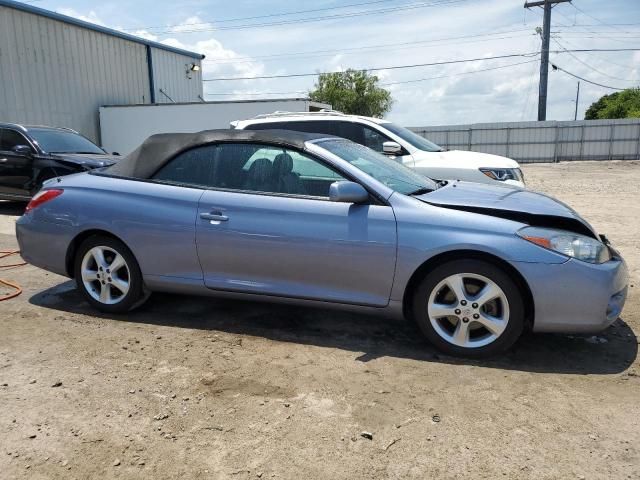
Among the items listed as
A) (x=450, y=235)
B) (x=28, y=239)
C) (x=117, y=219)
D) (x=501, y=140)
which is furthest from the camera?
(x=501, y=140)

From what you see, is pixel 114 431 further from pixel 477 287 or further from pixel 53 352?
pixel 477 287

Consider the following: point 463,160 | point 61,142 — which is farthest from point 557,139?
point 61,142

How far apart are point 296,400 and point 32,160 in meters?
8.38

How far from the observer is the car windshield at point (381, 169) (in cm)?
403

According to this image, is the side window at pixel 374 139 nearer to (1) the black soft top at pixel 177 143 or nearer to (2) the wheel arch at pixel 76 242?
(1) the black soft top at pixel 177 143

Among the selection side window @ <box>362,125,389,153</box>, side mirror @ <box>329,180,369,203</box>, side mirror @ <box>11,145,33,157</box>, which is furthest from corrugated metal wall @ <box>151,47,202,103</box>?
side mirror @ <box>329,180,369,203</box>

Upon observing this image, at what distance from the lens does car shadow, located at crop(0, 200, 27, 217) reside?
10034 mm

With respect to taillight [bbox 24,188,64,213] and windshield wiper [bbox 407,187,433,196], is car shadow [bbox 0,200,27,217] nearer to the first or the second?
taillight [bbox 24,188,64,213]

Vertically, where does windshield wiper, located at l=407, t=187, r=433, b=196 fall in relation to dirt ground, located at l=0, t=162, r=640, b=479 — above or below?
above

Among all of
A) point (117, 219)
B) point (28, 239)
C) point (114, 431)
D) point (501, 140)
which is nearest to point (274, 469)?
point (114, 431)

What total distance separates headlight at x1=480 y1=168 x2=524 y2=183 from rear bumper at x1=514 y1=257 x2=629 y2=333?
4.27 meters

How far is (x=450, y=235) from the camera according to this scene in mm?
3506

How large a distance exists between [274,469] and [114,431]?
2.99 ft

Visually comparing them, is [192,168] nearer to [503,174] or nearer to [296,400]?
[296,400]
